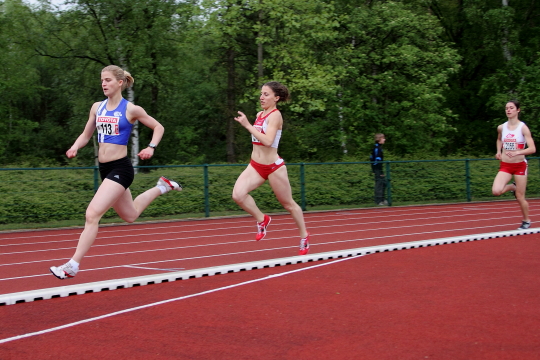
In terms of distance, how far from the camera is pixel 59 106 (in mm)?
36156

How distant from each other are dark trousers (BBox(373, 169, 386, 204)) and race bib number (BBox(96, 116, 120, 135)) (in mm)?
13161

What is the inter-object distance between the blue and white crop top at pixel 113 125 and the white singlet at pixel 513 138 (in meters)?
6.70

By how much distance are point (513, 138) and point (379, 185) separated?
27.5 ft

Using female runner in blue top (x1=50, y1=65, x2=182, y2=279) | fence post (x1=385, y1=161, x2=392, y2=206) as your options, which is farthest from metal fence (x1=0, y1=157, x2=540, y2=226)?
female runner in blue top (x1=50, y1=65, x2=182, y2=279)

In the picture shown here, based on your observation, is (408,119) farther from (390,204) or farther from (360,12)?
(390,204)

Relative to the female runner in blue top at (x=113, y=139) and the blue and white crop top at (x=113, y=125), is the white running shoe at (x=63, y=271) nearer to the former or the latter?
the female runner in blue top at (x=113, y=139)

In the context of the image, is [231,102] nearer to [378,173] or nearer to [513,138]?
[378,173]

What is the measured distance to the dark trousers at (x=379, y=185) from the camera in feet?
61.7

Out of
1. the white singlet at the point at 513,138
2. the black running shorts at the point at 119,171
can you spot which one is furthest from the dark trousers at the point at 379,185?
the black running shorts at the point at 119,171

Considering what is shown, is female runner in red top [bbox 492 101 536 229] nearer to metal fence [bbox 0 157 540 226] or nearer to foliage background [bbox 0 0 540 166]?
metal fence [bbox 0 157 540 226]

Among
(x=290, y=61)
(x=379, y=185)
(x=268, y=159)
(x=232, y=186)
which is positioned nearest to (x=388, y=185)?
(x=379, y=185)

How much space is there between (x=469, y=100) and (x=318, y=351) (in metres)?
33.3

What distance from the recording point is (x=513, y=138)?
34.7 ft

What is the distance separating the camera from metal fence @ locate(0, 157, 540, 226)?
14.7 metres
